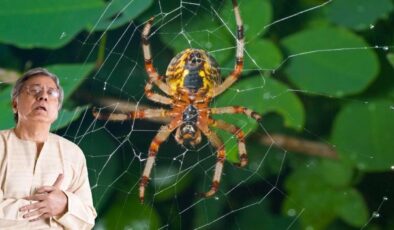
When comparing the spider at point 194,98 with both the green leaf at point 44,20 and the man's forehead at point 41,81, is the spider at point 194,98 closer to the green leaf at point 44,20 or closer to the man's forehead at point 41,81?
the green leaf at point 44,20

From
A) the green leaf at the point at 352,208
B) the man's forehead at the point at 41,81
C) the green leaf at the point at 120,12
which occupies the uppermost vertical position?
the green leaf at the point at 120,12

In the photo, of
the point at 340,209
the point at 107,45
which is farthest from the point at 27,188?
the point at 340,209

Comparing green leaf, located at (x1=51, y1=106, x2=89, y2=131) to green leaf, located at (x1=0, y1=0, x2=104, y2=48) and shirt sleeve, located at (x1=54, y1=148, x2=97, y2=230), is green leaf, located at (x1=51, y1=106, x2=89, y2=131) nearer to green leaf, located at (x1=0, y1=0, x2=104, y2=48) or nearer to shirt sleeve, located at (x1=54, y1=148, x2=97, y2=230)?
green leaf, located at (x1=0, y1=0, x2=104, y2=48)

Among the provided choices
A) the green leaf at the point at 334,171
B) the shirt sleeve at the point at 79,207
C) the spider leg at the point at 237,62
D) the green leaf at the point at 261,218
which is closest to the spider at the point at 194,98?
the spider leg at the point at 237,62

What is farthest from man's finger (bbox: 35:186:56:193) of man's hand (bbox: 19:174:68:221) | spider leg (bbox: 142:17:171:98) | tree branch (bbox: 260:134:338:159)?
tree branch (bbox: 260:134:338:159)

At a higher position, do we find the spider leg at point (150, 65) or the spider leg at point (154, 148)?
the spider leg at point (150, 65)

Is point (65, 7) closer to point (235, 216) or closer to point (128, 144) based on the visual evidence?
point (128, 144)
